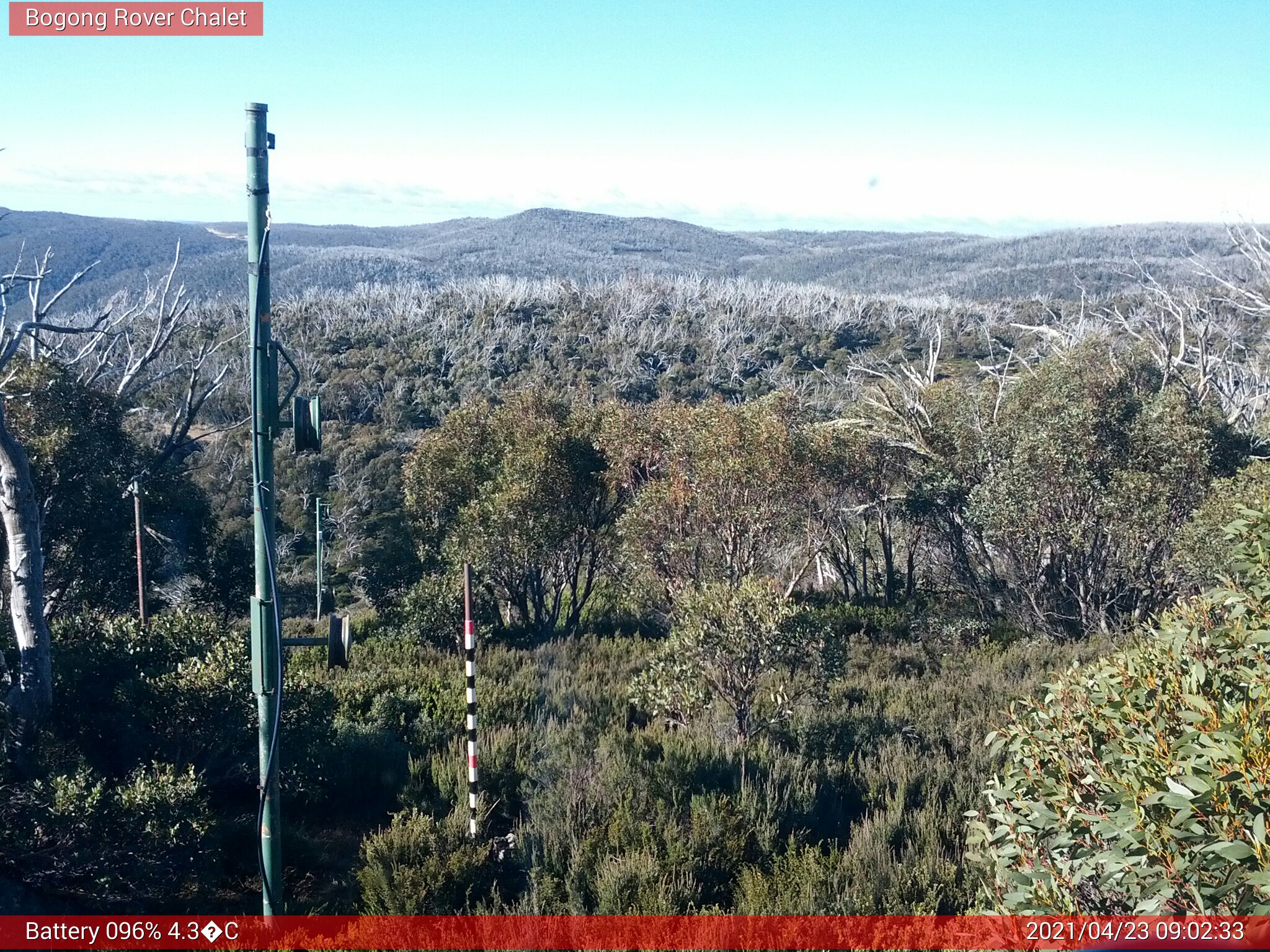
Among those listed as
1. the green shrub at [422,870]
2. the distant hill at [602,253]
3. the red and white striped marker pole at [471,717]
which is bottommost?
the green shrub at [422,870]

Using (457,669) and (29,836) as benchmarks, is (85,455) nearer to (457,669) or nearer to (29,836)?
(457,669)

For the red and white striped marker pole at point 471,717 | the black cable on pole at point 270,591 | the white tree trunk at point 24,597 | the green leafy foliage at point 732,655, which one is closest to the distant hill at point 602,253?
the white tree trunk at point 24,597

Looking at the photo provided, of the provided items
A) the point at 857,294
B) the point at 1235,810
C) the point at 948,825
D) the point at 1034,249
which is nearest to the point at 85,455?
the point at 948,825

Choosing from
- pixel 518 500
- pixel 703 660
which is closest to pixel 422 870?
pixel 703 660

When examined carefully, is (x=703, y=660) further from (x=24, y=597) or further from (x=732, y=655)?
(x=24, y=597)

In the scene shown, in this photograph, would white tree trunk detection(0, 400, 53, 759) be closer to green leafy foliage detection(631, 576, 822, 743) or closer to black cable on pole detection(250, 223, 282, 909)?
black cable on pole detection(250, 223, 282, 909)

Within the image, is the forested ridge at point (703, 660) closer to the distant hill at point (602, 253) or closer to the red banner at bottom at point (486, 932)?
the red banner at bottom at point (486, 932)
